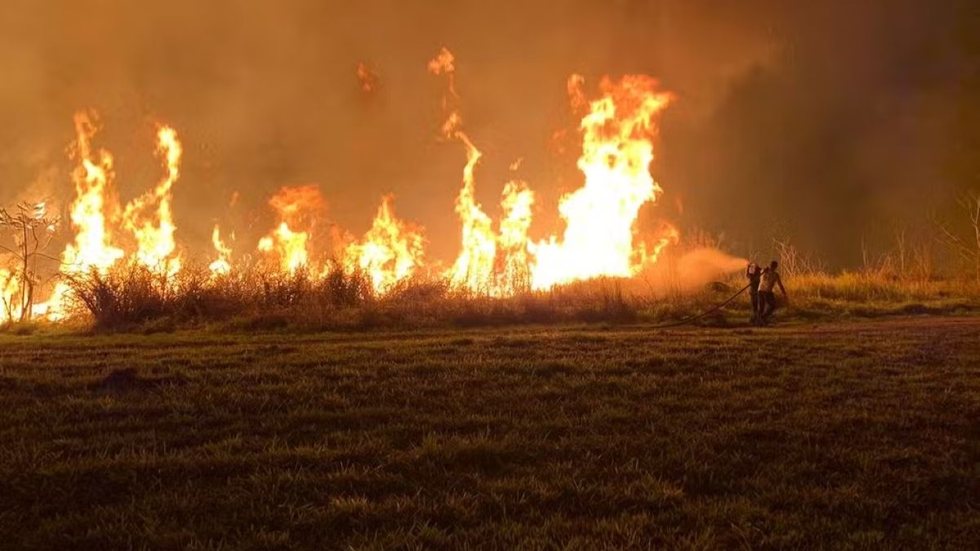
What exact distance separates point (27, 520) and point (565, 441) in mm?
4192

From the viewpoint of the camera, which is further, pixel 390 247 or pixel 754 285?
pixel 390 247

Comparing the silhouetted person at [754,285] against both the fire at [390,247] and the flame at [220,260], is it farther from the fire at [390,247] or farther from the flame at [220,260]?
the flame at [220,260]

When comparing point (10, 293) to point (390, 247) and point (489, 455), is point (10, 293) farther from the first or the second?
point (489, 455)

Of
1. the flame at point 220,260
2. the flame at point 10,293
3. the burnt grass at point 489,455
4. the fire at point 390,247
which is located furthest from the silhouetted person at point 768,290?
the flame at point 10,293

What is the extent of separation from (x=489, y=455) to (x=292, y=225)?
101 feet

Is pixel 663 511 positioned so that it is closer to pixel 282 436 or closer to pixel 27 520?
pixel 282 436

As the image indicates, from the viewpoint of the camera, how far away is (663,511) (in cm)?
470

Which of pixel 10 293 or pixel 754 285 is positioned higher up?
pixel 10 293

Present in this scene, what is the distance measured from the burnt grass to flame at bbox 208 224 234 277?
14647mm

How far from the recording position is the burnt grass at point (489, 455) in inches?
171

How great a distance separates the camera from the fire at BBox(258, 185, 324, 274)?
33.8 meters

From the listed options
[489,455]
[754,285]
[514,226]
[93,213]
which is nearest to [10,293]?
A: [93,213]

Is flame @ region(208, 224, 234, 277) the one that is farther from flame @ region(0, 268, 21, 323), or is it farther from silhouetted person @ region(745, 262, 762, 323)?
silhouetted person @ region(745, 262, 762, 323)

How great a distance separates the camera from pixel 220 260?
3095cm
